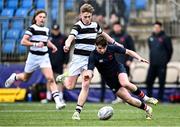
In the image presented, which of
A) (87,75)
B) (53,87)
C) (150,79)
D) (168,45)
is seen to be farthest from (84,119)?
(168,45)

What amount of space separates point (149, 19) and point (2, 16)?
5.28 meters

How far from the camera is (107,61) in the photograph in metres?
14.7

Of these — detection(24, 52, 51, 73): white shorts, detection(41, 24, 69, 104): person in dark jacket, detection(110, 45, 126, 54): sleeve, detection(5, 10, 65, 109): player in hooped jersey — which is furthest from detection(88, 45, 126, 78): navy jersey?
detection(41, 24, 69, 104): person in dark jacket

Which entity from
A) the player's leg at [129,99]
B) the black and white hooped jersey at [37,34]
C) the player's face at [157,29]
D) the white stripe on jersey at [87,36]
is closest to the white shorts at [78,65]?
the white stripe on jersey at [87,36]

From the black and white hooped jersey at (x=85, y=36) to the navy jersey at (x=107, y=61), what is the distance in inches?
40.4

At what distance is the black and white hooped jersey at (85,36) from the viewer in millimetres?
15594

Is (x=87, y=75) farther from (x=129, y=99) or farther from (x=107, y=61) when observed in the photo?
(x=129, y=99)

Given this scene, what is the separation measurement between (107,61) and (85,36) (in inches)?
49.1

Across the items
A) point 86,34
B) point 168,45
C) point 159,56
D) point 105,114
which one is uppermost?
point 86,34

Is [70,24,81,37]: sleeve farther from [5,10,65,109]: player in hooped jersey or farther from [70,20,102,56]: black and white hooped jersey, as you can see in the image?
[5,10,65,109]: player in hooped jersey

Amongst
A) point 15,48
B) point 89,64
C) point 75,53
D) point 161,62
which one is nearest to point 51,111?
point 75,53

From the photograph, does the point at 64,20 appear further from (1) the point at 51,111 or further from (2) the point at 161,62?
(1) the point at 51,111

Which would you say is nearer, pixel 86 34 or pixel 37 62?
pixel 86 34

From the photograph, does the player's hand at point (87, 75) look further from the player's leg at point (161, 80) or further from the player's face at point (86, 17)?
the player's leg at point (161, 80)
